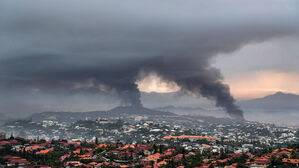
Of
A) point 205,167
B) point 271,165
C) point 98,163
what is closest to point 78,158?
point 98,163

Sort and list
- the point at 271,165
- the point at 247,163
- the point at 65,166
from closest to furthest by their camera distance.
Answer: the point at 271,165
the point at 247,163
the point at 65,166

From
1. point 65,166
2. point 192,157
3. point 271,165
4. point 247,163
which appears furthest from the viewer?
point 192,157

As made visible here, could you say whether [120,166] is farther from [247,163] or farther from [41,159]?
[247,163]

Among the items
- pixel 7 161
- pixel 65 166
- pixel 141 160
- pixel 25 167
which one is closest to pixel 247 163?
pixel 141 160

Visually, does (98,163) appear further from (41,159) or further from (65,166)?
(41,159)

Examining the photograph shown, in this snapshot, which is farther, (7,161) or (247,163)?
(7,161)

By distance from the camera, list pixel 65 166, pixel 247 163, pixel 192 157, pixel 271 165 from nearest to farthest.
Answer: pixel 271 165, pixel 247 163, pixel 65 166, pixel 192 157

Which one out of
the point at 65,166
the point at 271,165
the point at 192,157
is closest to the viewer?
the point at 271,165

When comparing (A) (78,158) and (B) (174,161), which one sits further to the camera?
(A) (78,158)

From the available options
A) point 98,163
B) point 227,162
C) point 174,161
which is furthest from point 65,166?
point 227,162
